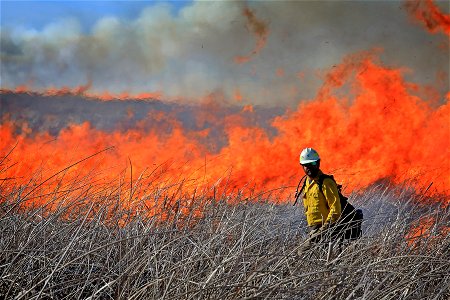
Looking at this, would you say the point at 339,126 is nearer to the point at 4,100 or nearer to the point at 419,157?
the point at 419,157

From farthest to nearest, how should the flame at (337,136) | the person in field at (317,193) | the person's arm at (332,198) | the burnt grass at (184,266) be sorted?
the flame at (337,136) < the person in field at (317,193) < the person's arm at (332,198) < the burnt grass at (184,266)

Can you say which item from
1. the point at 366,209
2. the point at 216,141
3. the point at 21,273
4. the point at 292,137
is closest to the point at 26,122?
the point at 216,141

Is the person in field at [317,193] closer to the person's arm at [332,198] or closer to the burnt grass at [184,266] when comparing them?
the person's arm at [332,198]

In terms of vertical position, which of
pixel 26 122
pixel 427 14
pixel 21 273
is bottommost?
pixel 21 273

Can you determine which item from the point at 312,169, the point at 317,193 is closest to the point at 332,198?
the point at 317,193

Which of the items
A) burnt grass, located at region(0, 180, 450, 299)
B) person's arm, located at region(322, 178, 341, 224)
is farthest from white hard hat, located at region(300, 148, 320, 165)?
burnt grass, located at region(0, 180, 450, 299)

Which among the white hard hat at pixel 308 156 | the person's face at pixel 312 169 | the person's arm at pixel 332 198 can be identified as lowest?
the person's arm at pixel 332 198

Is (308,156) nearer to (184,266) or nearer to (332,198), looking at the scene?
(332,198)

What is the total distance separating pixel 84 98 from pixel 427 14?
7665 millimetres

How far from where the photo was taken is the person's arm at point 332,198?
18.1 feet

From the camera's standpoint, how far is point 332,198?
560 cm

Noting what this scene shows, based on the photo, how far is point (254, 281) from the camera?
319 cm

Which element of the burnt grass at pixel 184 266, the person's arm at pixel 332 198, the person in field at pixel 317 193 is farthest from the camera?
the person in field at pixel 317 193

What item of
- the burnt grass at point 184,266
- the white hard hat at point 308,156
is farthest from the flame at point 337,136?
the burnt grass at point 184,266
